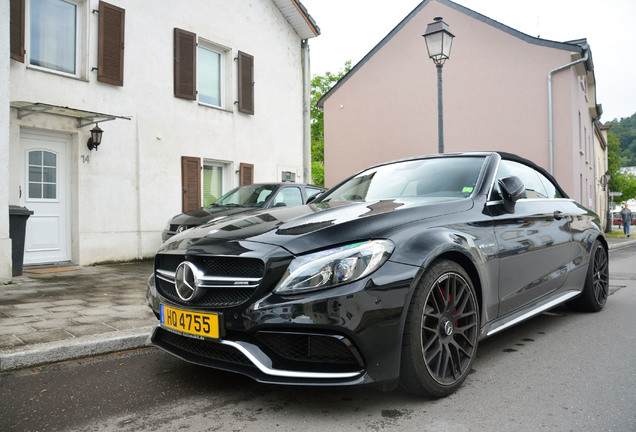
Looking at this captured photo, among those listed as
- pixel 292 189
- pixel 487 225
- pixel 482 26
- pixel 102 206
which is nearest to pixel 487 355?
pixel 487 225

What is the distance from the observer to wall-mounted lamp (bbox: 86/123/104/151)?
8797 millimetres

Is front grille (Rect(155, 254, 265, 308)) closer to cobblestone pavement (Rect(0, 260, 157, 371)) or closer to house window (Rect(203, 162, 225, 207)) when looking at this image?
cobblestone pavement (Rect(0, 260, 157, 371))

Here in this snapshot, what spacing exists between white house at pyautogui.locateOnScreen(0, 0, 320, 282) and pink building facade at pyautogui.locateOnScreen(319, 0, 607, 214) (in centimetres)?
837

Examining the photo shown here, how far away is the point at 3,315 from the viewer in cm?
462

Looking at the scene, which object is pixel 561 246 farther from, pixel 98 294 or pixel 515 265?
pixel 98 294

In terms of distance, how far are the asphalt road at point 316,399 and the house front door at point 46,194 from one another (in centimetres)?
567

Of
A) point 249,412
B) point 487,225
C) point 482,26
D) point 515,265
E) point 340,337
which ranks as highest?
point 482,26

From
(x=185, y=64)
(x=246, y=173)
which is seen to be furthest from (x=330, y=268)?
(x=246, y=173)

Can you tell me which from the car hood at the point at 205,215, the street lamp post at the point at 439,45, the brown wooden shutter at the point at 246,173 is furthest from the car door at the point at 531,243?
the brown wooden shutter at the point at 246,173

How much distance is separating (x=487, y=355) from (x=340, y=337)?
1677 mm

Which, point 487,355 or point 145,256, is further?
point 145,256

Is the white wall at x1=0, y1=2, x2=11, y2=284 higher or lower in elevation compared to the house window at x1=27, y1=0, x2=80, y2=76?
lower

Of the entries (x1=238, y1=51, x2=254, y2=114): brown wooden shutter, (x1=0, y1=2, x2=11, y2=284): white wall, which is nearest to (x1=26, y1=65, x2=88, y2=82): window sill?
(x1=0, y1=2, x2=11, y2=284): white wall

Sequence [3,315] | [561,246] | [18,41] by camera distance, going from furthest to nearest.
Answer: [18,41]
[3,315]
[561,246]
